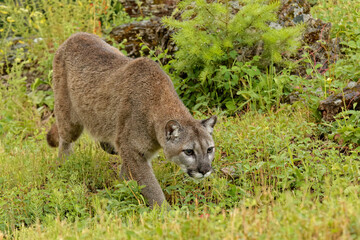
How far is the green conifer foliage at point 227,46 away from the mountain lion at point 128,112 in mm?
1318

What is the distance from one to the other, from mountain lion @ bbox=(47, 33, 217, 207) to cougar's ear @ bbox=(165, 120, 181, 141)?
0.04 ft

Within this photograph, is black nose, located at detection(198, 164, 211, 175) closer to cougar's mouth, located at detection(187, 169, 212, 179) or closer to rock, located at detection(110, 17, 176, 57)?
cougar's mouth, located at detection(187, 169, 212, 179)

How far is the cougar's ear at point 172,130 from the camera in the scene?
541 cm

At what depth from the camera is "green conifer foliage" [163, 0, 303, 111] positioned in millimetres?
7629

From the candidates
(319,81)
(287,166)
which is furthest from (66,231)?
(319,81)

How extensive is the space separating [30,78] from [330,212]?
9.33 m

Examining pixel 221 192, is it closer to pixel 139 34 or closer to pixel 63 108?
pixel 63 108

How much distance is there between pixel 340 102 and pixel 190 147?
220cm

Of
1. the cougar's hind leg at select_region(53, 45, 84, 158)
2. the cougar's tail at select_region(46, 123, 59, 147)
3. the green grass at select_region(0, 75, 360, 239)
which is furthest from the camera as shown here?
the cougar's tail at select_region(46, 123, 59, 147)

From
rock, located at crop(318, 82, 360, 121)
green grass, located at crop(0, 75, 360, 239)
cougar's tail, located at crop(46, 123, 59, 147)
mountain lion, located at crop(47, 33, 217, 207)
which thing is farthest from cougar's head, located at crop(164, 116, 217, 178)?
cougar's tail, located at crop(46, 123, 59, 147)

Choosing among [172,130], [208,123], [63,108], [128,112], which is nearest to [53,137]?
[63,108]

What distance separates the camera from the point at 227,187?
5.70 meters

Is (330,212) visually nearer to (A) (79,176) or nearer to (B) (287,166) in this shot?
(B) (287,166)

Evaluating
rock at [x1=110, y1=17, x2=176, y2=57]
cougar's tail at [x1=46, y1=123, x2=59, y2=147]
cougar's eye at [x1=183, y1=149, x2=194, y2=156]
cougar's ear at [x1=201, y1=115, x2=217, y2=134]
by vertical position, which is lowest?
cougar's tail at [x1=46, y1=123, x2=59, y2=147]
